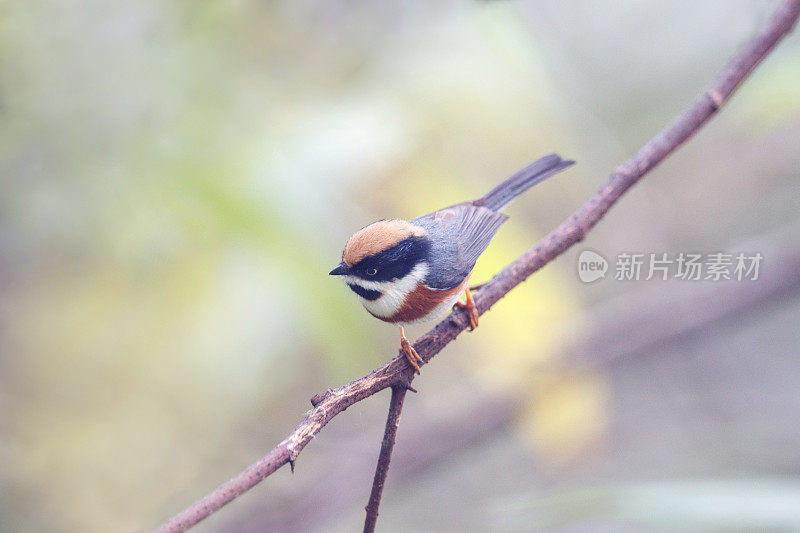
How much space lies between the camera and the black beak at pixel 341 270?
1.96 meters

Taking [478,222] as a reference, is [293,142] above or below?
above

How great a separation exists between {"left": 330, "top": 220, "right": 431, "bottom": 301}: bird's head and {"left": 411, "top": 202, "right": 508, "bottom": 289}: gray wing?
89 millimetres

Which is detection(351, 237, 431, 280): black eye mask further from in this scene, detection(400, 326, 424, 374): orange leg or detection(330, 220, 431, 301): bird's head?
detection(400, 326, 424, 374): orange leg

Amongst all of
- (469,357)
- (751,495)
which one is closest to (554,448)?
(469,357)

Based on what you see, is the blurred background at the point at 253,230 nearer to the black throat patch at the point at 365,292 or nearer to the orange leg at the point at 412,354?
the black throat patch at the point at 365,292

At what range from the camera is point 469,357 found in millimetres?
3326

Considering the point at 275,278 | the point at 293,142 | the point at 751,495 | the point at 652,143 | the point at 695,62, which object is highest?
the point at 695,62

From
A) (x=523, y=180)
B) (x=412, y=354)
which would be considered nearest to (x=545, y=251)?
(x=412, y=354)

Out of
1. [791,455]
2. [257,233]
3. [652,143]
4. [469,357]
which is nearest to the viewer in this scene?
[652,143]

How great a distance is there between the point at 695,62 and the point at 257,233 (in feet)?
8.48

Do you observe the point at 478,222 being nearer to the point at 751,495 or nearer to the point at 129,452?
the point at 751,495

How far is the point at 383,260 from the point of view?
6.89 ft

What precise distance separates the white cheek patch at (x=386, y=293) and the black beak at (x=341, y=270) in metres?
0.05

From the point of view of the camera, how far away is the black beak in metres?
1.96
